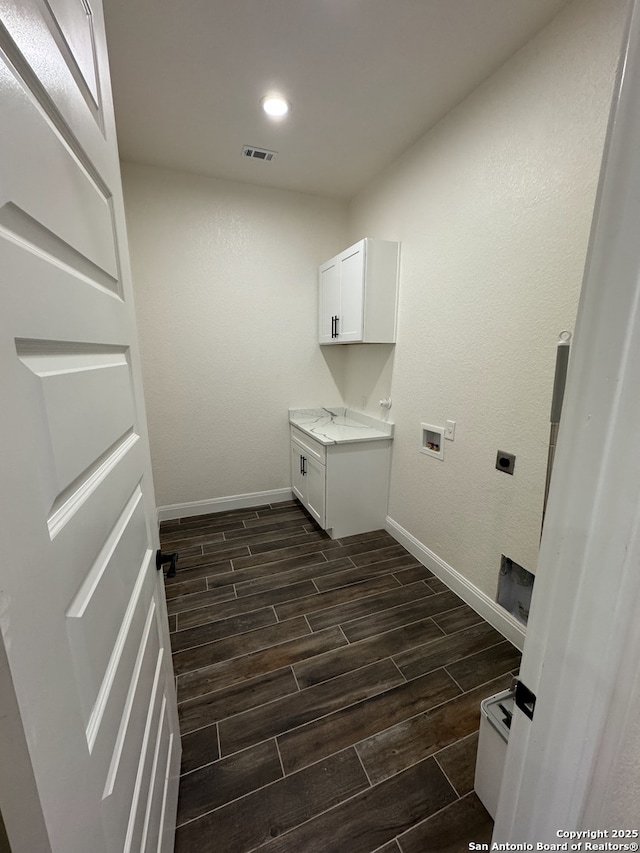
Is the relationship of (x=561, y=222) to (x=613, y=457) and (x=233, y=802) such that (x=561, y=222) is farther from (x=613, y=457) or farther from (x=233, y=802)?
(x=233, y=802)

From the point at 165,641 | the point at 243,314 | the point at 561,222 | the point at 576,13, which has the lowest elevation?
the point at 165,641

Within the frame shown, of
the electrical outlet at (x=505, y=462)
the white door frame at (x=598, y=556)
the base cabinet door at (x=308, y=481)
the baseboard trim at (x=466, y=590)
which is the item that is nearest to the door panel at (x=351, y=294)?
the base cabinet door at (x=308, y=481)

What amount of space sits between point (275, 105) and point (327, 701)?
3054 millimetres

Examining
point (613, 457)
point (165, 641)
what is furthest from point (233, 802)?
point (613, 457)

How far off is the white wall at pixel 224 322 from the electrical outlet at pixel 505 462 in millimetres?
1884

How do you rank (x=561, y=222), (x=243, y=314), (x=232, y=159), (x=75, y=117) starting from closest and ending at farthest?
(x=75, y=117), (x=561, y=222), (x=232, y=159), (x=243, y=314)

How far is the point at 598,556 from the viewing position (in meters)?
0.46

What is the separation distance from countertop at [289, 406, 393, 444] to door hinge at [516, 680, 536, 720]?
77.0 inches

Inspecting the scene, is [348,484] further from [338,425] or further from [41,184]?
[41,184]

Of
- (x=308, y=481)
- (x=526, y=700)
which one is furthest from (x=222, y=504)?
(x=526, y=700)

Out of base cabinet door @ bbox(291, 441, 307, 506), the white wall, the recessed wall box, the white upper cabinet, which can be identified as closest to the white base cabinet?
base cabinet door @ bbox(291, 441, 307, 506)

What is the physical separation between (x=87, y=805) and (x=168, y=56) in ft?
8.46

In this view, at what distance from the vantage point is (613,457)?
1.41 feet

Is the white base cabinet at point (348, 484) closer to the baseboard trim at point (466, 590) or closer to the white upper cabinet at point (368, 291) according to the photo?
the baseboard trim at point (466, 590)
